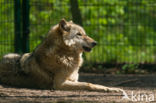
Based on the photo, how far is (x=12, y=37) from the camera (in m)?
10.1

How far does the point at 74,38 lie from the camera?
21.8ft

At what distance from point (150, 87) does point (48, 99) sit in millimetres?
2382

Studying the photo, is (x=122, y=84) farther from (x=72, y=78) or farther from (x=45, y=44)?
(x=45, y=44)

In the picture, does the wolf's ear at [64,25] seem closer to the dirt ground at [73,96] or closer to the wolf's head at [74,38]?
the wolf's head at [74,38]

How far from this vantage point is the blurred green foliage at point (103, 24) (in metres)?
10.0

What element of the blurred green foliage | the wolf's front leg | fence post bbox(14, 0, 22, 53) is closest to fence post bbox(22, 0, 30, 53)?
fence post bbox(14, 0, 22, 53)

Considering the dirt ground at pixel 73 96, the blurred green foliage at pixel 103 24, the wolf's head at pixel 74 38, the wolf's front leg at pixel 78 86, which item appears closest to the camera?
the dirt ground at pixel 73 96

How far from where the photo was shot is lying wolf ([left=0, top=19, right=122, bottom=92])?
6425mm

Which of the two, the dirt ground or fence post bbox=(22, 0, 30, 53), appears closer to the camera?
the dirt ground

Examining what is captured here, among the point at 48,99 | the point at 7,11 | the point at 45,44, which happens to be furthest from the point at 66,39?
the point at 7,11

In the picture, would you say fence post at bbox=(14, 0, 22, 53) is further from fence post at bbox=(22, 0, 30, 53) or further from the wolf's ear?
the wolf's ear

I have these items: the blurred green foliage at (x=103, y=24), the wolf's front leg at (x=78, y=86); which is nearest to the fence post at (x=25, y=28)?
the blurred green foliage at (x=103, y=24)

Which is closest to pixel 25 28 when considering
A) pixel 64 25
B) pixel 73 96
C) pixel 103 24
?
pixel 103 24

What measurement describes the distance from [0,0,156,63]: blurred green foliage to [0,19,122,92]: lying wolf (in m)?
3.03
